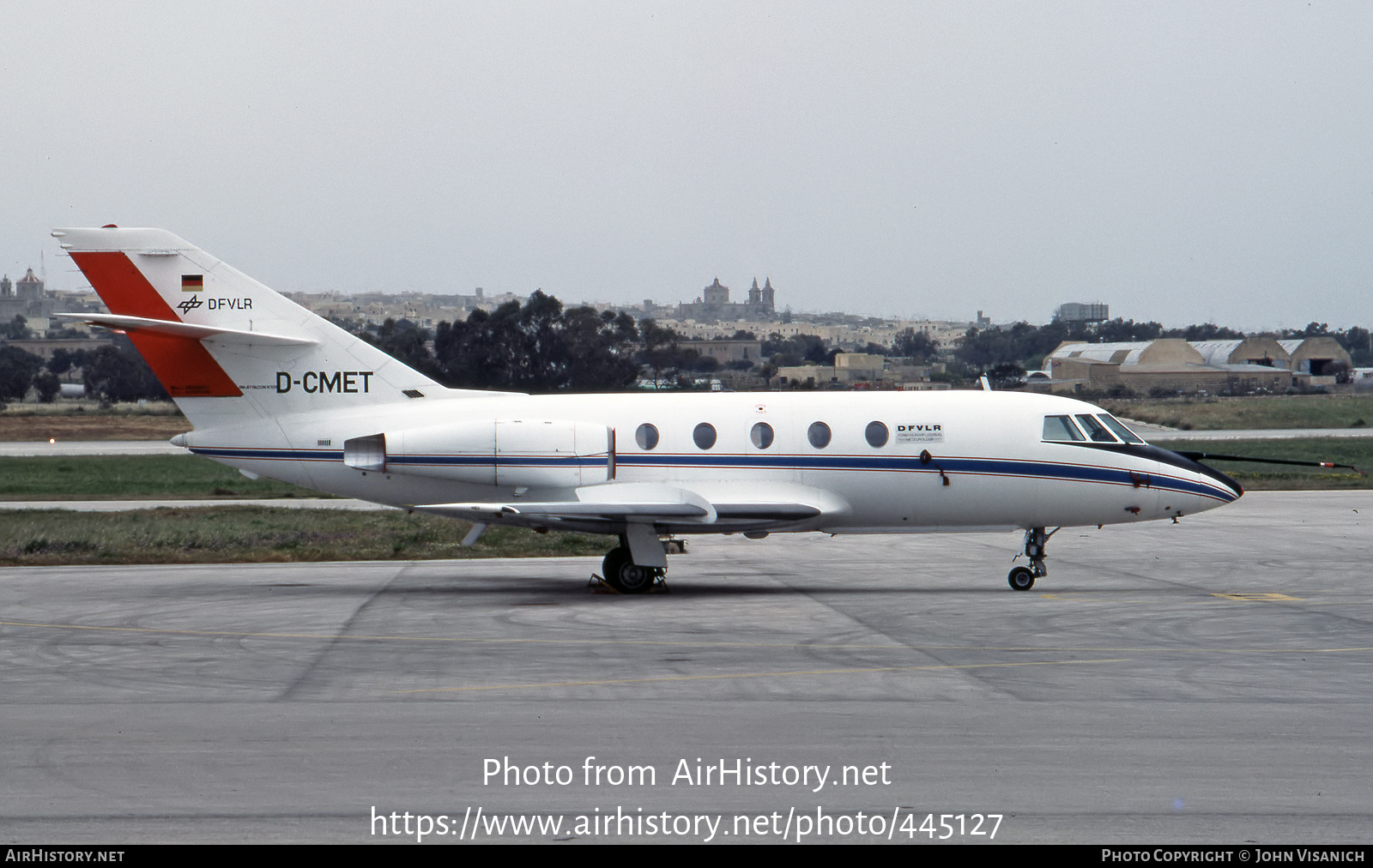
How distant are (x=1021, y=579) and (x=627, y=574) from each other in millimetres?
5899

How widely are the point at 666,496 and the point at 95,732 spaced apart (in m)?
10.1

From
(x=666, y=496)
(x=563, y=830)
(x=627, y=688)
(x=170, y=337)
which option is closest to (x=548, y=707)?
(x=627, y=688)

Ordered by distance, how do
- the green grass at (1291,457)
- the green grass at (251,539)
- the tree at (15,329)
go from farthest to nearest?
the tree at (15,329) → the green grass at (1291,457) → the green grass at (251,539)

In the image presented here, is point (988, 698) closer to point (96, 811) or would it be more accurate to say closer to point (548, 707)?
point (548, 707)

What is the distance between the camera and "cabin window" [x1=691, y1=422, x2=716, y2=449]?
2020cm

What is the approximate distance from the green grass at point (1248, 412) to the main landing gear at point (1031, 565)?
49.3 meters

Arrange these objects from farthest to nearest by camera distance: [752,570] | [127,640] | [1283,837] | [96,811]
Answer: [752,570] < [127,640] < [96,811] < [1283,837]

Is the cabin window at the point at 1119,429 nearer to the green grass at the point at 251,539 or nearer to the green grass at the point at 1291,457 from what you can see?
the green grass at the point at 251,539

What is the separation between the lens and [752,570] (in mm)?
22844

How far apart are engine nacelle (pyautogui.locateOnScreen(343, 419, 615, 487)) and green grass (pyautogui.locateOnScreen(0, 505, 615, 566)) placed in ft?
18.2

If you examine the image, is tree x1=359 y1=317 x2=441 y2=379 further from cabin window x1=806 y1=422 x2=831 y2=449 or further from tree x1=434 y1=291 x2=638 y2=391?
cabin window x1=806 y1=422 x2=831 y2=449

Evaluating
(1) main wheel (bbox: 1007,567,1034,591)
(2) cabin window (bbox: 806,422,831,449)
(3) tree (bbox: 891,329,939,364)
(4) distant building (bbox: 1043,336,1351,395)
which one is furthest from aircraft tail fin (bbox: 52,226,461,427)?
(3) tree (bbox: 891,329,939,364)

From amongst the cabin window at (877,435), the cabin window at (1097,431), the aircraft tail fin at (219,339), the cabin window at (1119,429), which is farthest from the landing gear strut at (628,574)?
the cabin window at (1119,429)

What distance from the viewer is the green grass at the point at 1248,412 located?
67812 millimetres
